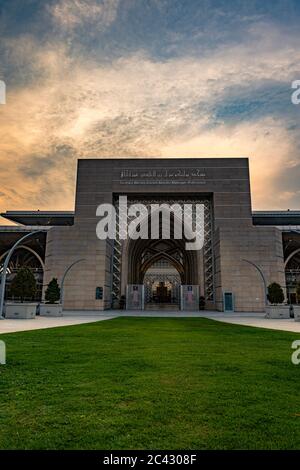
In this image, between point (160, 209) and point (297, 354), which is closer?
point (297, 354)

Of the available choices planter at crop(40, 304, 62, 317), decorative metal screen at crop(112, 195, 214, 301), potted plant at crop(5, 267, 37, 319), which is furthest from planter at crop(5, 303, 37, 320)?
decorative metal screen at crop(112, 195, 214, 301)

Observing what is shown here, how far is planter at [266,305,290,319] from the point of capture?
29.0m

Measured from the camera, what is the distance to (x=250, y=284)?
4047cm

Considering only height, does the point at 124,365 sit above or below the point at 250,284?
below

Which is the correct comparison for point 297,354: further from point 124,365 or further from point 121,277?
point 121,277

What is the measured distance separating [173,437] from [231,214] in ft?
135

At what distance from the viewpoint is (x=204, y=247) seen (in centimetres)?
4756

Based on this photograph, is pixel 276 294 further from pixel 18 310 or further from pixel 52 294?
pixel 18 310

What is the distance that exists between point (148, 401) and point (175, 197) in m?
41.9

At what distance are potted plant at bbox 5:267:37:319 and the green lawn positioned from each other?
54.8ft

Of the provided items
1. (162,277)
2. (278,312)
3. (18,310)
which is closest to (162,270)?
(162,277)

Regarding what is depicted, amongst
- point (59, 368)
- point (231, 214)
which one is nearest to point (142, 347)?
point (59, 368)

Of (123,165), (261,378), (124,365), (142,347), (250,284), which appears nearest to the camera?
(261,378)

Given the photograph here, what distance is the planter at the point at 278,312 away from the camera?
→ 1141 inches
